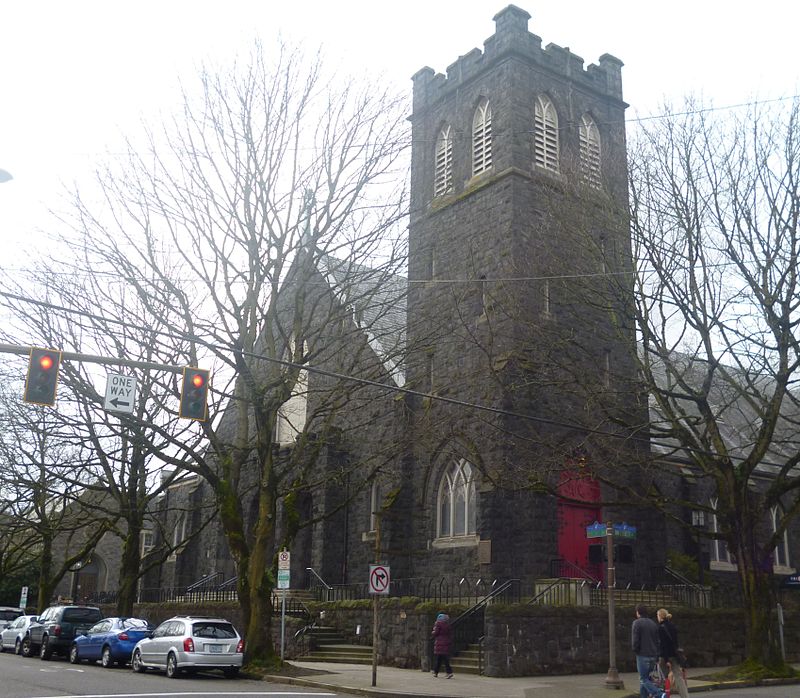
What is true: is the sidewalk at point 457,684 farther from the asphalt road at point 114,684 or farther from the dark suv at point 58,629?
the dark suv at point 58,629

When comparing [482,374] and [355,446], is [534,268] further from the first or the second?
[355,446]

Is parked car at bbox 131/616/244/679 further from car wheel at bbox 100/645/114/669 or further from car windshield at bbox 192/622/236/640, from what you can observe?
car wheel at bbox 100/645/114/669

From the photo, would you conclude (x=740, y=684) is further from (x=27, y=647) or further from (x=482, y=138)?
(x=27, y=647)

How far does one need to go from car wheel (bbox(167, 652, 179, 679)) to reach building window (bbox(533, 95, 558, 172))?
18710mm

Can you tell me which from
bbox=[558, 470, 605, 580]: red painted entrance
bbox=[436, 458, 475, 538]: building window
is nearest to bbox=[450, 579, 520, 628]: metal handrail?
bbox=[558, 470, 605, 580]: red painted entrance

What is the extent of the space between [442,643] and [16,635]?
664 inches

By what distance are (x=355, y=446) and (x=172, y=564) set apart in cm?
1372

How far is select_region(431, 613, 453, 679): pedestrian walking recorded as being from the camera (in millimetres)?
19719

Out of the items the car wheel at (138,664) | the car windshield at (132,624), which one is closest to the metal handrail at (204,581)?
the car windshield at (132,624)

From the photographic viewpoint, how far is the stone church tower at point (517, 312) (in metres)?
23.3

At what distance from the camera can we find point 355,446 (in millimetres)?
31047

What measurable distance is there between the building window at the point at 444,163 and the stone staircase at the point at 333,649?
15332 mm

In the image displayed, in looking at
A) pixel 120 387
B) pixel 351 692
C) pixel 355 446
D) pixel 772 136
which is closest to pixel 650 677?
pixel 351 692

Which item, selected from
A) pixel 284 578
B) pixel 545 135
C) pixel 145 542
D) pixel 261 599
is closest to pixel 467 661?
pixel 284 578
